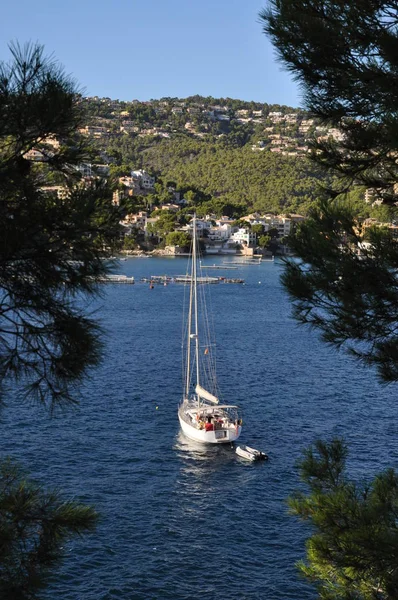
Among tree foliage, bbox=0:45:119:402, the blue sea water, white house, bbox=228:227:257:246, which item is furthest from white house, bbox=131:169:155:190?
tree foliage, bbox=0:45:119:402

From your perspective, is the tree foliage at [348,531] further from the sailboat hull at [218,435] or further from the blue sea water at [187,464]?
the sailboat hull at [218,435]

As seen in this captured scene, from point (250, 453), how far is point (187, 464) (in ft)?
5.07

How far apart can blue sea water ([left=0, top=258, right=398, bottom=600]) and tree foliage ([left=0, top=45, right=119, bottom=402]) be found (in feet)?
0.75

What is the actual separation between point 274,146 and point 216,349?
494 ft

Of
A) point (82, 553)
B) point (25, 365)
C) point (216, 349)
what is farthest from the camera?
point (216, 349)

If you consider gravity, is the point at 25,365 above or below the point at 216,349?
above

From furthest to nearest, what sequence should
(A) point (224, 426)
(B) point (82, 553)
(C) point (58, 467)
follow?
(A) point (224, 426) < (C) point (58, 467) < (B) point (82, 553)

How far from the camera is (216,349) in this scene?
32.9m

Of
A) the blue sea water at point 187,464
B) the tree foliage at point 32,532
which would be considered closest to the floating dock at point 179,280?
the blue sea water at point 187,464

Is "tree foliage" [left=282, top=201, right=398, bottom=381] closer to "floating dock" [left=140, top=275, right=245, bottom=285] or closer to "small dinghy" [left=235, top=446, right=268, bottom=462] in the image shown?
"small dinghy" [left=235, top=446, right=268, bottom=462]

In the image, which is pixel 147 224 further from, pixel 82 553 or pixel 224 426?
pixel 82 553

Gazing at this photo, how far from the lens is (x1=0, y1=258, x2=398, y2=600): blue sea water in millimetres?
12188

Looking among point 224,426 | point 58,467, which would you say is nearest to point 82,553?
point 58,467

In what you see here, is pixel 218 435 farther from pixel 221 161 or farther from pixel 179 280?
pixel 221 161
